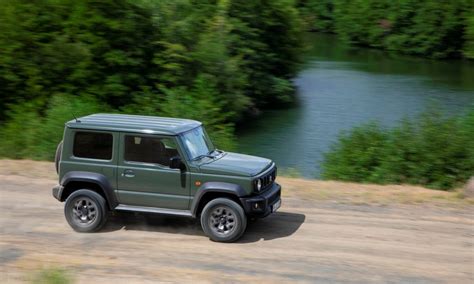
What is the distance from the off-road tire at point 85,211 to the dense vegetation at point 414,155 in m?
8.81

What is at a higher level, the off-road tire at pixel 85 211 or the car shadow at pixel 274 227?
the off-road tire at pixel 85 211

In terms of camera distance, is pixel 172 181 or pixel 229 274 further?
pixel 172 181

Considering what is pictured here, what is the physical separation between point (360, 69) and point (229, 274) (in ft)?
142

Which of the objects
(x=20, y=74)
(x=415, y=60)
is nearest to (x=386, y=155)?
(x=20, y=74)

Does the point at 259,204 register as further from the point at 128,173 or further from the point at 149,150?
the point at 128,173

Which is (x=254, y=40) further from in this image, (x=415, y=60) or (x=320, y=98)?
(x=415, y=60)

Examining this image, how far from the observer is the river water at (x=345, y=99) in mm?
28711

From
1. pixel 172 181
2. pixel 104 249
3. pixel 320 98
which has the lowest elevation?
pixel 320 98

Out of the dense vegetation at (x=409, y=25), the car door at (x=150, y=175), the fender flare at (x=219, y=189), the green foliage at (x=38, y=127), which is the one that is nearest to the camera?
the fender flare at (x=219, y=189)

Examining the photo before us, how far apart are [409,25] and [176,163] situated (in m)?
52.0

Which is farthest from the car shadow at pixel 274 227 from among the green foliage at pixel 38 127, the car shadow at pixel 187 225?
the green foliage at pixel 38 127

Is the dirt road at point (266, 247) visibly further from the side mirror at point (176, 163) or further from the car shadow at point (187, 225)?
the side mirror at point (176, 163)

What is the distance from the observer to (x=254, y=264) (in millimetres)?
9820

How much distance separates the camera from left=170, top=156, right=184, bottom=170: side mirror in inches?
414
